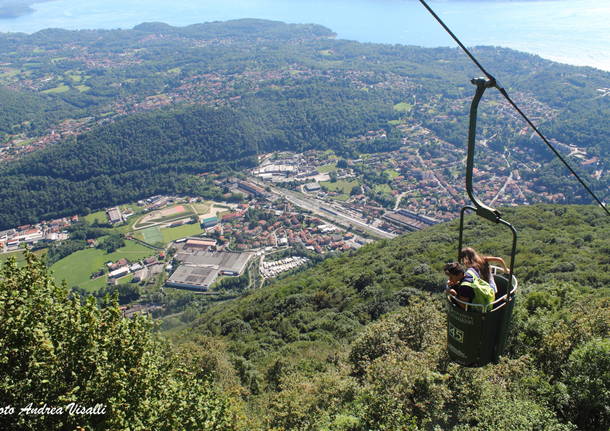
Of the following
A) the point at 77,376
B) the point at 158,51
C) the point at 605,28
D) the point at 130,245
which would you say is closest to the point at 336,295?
the point at 77,376

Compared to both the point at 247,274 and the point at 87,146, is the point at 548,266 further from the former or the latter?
the point at 87,146

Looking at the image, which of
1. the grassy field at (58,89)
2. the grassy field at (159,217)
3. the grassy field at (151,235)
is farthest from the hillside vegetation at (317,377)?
the grassy field at (58,89)

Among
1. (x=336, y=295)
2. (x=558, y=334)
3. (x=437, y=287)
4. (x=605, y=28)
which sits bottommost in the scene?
(x=336, y=295)

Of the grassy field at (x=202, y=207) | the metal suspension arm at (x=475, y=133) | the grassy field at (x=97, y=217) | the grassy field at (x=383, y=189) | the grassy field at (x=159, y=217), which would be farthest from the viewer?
the grassy field at (x=383, y=189)

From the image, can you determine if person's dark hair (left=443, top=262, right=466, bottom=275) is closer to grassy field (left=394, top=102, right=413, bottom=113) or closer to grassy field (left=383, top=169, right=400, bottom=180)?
grassy field (left=383, top=169, right=400, bottom=180)

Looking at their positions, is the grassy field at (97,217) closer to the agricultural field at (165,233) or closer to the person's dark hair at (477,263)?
the agricultural field at (165,233)

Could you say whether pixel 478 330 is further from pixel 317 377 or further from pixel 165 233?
pixel 165 233
